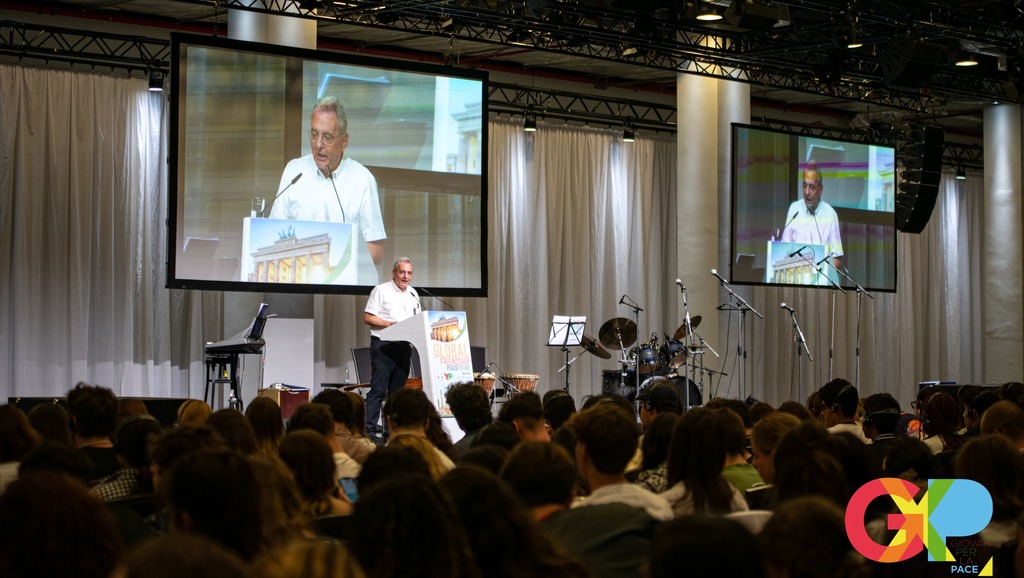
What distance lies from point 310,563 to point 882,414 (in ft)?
15.6

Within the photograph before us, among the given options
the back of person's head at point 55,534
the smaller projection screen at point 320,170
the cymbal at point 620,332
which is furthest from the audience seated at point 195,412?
the cymbal at point 620,332

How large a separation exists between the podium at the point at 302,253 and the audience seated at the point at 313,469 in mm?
7540

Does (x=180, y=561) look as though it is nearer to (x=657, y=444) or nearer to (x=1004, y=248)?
(x=657, y=444)

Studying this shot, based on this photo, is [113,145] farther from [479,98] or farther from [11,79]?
[479,98]

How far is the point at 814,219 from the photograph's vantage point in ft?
46.6

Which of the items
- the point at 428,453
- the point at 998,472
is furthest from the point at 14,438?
the point at 998,472

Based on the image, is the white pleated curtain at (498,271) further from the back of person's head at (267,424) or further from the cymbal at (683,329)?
the back of person's head at (267,424)

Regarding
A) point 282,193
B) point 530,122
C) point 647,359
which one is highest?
point 530,122

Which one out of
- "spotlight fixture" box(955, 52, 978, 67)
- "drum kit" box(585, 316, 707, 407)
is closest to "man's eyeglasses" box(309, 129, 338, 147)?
"drum kit" box(585, 316, 707, 407)

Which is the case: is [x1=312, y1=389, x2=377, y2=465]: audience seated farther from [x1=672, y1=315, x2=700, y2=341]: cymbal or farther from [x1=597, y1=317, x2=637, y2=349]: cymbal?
[x1=597, y1=317, x2=637, y2=349]: cymbal

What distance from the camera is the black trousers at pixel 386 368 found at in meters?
9.35

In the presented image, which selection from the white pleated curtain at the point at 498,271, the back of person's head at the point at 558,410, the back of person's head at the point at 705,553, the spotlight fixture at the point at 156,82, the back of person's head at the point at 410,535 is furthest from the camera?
the spotlight fixture at the point at 156,82

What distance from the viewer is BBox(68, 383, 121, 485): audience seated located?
4605 mm

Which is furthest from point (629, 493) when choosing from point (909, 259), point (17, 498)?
point (909, 259)
